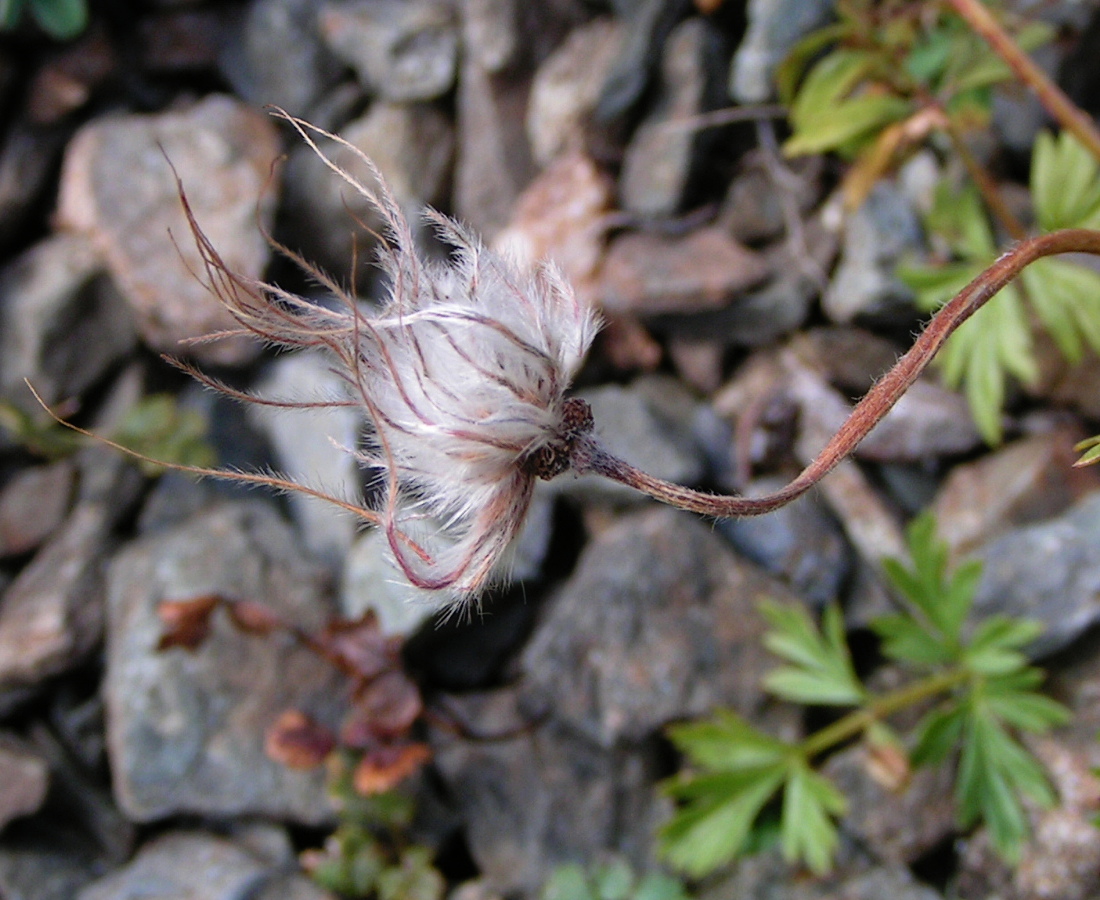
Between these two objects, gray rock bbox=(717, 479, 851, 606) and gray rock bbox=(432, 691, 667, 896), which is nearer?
gray rock bbox=(432, 691, 667, 896)

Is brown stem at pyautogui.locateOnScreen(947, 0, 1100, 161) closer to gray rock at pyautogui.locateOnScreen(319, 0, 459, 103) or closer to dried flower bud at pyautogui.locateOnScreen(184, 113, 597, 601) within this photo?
dried flower bud at pyautogui.locateOnScreen(184, 113, 597, 601)

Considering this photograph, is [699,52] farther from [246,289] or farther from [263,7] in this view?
[246,289]

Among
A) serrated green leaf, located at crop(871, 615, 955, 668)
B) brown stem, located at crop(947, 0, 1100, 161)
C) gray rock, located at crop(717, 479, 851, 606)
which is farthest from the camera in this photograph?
gray rock, located at crop(717, 479, 851, 606)

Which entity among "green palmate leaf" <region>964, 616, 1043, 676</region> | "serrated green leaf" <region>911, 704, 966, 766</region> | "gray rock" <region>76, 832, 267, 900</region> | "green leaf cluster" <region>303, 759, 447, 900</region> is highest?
"green palmate leaf" <region>964, 616, 1043, 676</region>

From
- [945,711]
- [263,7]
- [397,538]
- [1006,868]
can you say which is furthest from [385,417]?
[263,7]

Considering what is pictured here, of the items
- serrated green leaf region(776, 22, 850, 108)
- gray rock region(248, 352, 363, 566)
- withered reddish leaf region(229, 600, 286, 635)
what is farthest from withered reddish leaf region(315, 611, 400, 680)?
serrated green leaf region(776, 22, 850, 108)

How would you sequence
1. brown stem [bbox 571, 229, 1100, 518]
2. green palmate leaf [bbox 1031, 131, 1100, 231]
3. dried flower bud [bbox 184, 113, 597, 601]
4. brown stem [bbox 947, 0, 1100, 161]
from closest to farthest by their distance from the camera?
brown stem [bbox 571, 229, 1100, 518], dried flower bud [bbox 184, 113, 597, 601], brown stem [bbox 947, 0, 1100, 161], green palmate leaf [bbox 1031, 131, 1100, 231]
